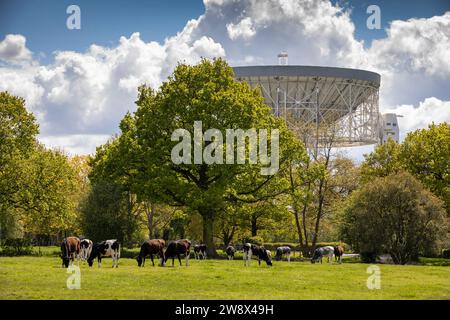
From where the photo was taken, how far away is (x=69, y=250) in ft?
112

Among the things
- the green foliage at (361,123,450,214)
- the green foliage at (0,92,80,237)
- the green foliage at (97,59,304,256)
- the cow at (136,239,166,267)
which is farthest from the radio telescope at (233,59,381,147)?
the cow at (136,239,166,267)

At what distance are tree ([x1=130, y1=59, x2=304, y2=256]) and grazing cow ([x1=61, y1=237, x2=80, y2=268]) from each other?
11.7m

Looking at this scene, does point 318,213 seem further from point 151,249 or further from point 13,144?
point 151,249

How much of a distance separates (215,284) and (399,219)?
81.8 feet

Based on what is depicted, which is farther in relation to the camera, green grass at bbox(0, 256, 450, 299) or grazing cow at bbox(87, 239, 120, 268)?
grazing cow at bbox(87, 239, 120, 268)

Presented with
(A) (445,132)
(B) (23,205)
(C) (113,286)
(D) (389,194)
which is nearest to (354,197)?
(D) (389,194)

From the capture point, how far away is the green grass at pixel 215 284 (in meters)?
21.6

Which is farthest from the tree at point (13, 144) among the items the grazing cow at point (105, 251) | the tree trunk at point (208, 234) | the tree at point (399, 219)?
the tree at point (399, 219)

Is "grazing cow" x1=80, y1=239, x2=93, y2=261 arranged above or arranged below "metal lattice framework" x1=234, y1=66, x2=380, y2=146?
below

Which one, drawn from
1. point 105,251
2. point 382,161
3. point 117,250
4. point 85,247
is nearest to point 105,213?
point 85,247

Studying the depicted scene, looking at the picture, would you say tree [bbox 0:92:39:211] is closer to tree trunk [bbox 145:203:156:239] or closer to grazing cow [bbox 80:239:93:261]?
grazing cow [bbox 80:239:93:261]

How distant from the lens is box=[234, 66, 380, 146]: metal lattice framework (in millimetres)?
77375
